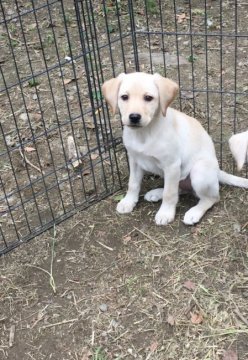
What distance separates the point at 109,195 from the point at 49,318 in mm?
1116

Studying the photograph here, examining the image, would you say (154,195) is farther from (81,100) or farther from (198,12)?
(198,12)

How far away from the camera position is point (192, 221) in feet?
12.0

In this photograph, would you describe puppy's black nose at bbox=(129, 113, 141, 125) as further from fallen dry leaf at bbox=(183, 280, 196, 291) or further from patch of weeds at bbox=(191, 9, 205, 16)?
patch of weeds at bbox=(191, 9, 205, 16)

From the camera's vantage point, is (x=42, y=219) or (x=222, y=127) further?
(x=222, y=127)

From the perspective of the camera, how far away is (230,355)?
9.39ft

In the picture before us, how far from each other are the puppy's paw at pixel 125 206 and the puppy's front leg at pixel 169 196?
21 cm

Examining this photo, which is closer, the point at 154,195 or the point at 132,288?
the point at 132,288

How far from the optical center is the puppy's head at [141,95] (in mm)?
3273

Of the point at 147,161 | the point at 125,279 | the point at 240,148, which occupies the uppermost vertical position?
the point at 240,148

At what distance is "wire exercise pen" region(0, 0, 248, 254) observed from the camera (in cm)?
375

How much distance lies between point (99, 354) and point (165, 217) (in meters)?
1.08

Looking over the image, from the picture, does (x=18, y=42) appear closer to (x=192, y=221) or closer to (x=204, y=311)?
(x=192, y=221)

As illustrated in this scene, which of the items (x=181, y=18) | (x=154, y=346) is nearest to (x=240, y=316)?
(x=154, y=346)

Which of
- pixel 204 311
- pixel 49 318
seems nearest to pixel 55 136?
pixel 49 318
